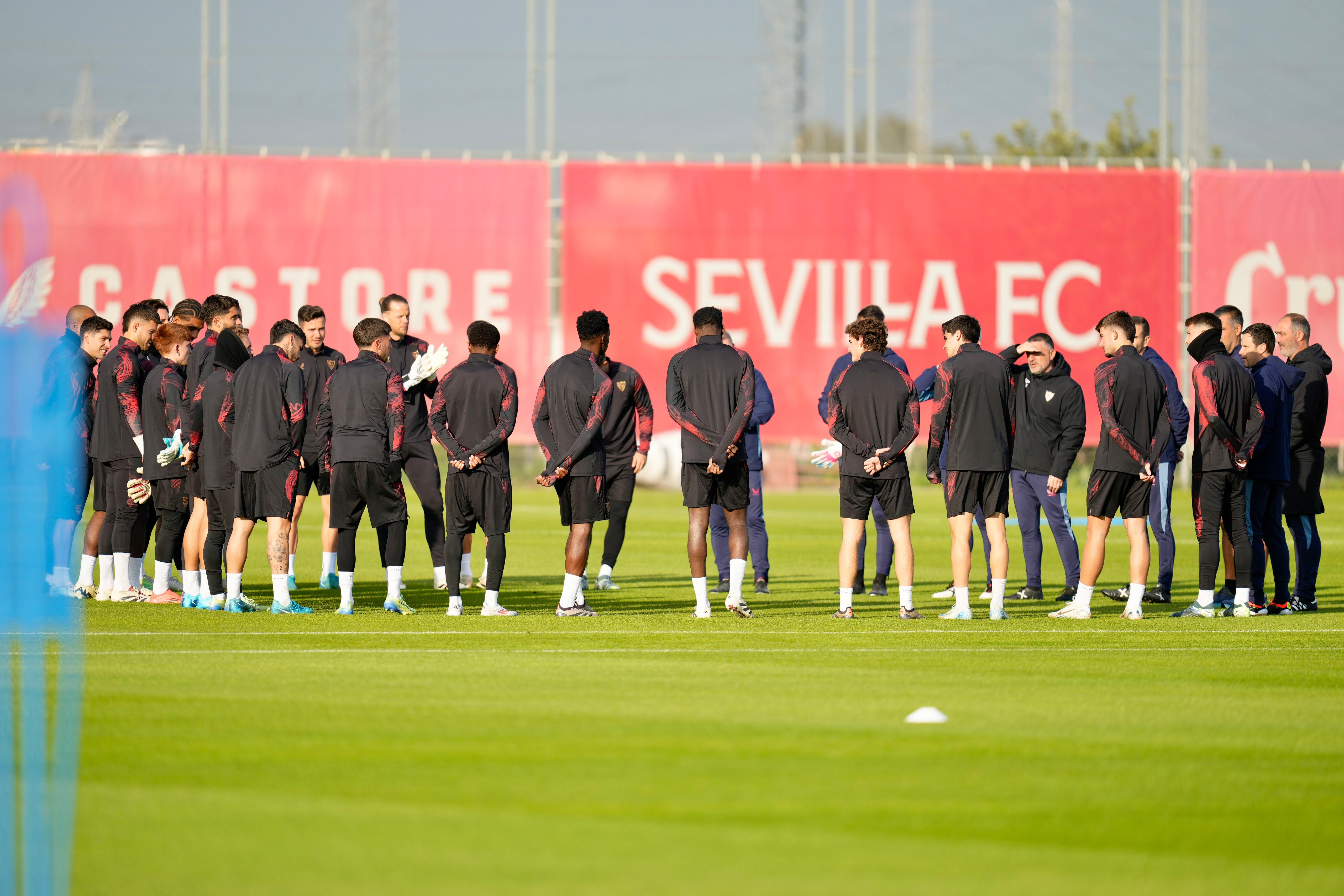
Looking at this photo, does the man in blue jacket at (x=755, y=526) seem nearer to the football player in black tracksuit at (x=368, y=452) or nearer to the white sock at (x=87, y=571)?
the football player in black tracksuit at (x=368, y=452)

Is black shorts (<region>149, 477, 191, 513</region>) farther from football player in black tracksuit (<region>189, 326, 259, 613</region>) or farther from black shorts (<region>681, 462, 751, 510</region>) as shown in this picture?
black shorts (<region>681, 462, 751, 510</region>)

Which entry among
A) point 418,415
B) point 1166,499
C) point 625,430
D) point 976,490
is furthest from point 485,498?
point 1166,499

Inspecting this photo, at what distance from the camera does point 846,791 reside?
6.04 metres

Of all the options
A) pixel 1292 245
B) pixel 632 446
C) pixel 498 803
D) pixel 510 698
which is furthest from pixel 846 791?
pixel 1292 245

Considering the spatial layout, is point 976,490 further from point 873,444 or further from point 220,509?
point 220,509

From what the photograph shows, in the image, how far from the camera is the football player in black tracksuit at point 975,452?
11.8 meters

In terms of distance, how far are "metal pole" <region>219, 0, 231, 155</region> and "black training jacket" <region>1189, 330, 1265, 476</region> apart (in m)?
21.0

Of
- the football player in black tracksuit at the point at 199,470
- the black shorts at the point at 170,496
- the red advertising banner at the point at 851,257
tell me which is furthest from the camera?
the red advertising banner at the point at 851,257

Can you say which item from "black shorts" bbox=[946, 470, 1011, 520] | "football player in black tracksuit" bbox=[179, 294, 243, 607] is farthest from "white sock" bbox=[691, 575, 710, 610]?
"football player in black tracksuit" bbox=[179, 294, 243, 607]

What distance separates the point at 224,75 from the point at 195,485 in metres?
18.9

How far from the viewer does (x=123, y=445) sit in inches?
510

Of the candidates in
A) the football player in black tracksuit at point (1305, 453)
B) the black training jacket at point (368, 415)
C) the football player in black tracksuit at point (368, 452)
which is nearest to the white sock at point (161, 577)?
the football player in black tracksuit at point (368, 452)

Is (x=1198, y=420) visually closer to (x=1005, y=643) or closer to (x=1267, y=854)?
(x=1005, y=643)

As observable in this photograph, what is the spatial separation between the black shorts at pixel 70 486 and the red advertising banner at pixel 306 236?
14545 millimetres
